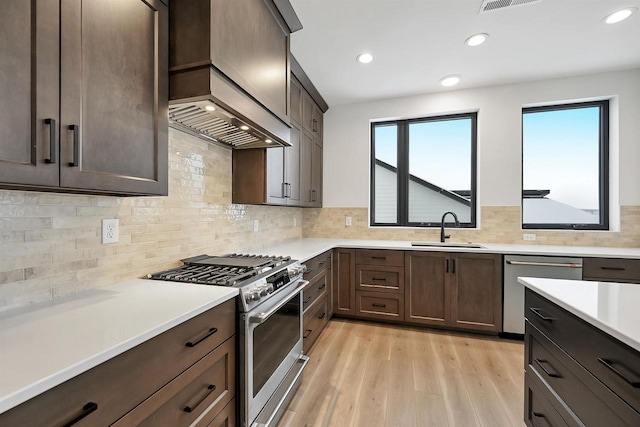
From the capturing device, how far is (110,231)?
1.41m

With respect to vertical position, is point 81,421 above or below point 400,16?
below

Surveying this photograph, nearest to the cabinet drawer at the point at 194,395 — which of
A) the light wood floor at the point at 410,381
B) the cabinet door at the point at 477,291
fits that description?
the light wood floor at the point at 410,381

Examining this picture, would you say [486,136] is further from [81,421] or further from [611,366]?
[81,421]

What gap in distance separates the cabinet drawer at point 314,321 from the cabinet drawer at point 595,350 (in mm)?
1577

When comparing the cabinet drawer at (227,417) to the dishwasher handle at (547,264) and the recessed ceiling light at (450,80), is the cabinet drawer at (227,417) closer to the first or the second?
the dishwasher handle at (547,264)

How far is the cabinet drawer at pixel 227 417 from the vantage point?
122cm

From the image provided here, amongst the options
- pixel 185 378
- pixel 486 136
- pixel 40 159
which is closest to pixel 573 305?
pixel 185 378

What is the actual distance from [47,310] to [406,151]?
3.65m

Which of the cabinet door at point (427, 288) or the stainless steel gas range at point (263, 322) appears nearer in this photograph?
the stainless steel gas range at point (263, 322)

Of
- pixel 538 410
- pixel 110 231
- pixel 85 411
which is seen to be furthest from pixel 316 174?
pixel 85 411

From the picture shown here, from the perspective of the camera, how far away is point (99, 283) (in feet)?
4.45

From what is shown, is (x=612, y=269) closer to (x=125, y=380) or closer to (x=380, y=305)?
(x=380, y=305)

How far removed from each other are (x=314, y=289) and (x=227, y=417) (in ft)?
4.49

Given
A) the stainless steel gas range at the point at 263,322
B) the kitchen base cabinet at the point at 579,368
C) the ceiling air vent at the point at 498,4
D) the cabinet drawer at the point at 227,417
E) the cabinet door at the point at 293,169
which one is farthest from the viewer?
the cabinet door at the point at 293,169
